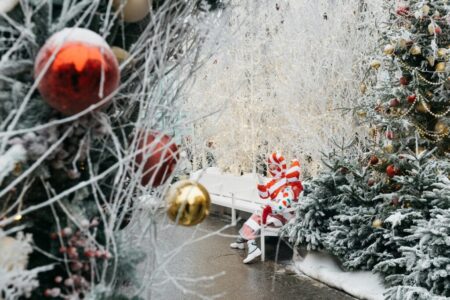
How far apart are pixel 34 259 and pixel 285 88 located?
1028 centimetres

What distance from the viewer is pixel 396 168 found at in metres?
6.04

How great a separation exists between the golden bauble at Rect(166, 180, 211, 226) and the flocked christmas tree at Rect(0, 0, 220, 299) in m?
0.10

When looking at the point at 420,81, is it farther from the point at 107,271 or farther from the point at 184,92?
the point at 107,271

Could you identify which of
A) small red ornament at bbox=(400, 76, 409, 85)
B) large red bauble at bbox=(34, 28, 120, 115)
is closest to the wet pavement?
small red ornament at bbox=(400, 76, 409, 85)

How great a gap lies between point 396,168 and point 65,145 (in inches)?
201

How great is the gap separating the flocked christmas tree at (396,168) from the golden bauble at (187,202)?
12.2ft

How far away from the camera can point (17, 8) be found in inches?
65.7

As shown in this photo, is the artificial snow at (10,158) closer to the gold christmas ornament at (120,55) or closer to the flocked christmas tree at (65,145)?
the flocked christmas tree at (65,145)

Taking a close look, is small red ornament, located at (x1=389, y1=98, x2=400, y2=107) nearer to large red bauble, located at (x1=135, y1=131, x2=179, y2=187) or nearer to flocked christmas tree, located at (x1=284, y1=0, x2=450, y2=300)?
flocked christmas tree, located at (x1=284, y1=0, x2=450, y2=300)

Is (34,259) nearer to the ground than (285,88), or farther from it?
farther from it

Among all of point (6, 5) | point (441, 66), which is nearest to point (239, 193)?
point (441, 66)

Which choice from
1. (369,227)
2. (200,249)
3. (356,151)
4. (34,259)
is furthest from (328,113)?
(34,259)

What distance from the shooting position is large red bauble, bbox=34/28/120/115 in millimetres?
1451

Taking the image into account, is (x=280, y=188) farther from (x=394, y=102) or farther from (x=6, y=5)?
(x=6, y=5)
